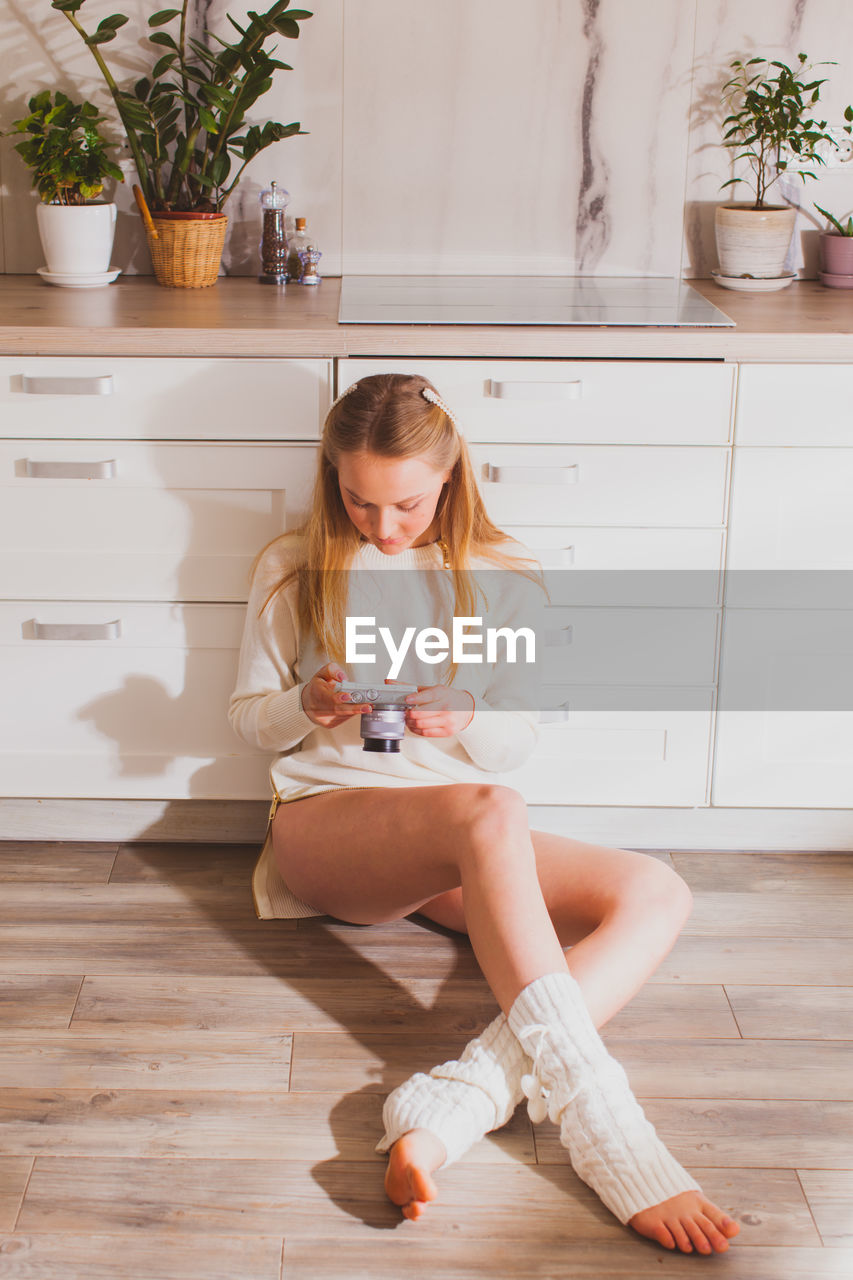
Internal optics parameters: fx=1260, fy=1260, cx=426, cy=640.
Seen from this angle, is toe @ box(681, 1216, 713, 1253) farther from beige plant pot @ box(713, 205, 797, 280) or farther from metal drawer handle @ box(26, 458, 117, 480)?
beige plant pot @ box(713, 205, 797, 280)

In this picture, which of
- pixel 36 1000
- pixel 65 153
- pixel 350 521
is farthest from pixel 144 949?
pixel 65 153

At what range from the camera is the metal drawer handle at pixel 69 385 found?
1.81 metres

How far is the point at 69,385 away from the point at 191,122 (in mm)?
626

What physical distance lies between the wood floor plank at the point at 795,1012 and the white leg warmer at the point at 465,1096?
1.35ft

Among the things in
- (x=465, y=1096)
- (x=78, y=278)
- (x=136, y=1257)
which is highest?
(x=78, y=278)

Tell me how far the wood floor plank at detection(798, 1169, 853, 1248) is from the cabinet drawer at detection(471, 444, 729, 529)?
0.91 m

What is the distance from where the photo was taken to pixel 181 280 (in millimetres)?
2109

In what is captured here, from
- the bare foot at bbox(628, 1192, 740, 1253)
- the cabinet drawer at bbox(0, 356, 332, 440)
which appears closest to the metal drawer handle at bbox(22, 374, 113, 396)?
the cabinet drawer at bbox(0, 356, 332, 440)

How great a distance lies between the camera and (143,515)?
1.89 metres

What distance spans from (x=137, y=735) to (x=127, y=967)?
1.26ft

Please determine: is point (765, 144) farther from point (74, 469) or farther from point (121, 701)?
point (121, 701)

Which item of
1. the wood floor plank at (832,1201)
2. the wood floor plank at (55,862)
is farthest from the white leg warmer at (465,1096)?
the wood floor plank at (55,862)

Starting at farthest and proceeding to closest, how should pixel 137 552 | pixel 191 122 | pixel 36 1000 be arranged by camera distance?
1. pixel 191 122
2. pixel 137 552
3. pixel 36 1000

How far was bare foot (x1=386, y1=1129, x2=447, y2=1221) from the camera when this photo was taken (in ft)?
4.32
